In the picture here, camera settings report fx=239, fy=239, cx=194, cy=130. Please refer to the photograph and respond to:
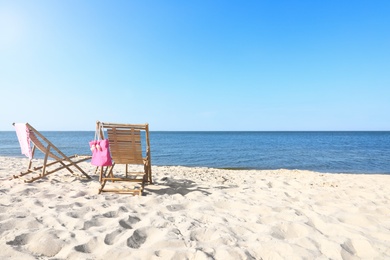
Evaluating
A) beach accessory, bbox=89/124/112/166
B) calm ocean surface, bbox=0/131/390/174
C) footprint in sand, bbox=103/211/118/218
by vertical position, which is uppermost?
beach accessory, bbox=89/124/112/166

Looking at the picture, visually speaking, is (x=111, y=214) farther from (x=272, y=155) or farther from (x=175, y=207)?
(x=272, y=155)

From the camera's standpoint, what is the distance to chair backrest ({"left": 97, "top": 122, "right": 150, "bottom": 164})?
4.61 m

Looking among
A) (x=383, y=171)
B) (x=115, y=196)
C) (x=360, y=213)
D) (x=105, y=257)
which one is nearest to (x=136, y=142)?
(x=115, y=196)

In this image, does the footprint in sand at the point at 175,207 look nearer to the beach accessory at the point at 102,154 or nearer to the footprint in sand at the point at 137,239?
the footprint in sand at the point at 137,239

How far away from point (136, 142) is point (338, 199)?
3946mm

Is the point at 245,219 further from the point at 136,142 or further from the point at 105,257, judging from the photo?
the point at 136,142

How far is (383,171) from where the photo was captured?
1229 centimetres

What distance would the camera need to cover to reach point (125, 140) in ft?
15.5

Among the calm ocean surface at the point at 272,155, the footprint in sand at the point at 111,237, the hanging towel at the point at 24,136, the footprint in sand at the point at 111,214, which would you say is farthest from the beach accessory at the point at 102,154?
the calm ocean surface at the point at 272,155

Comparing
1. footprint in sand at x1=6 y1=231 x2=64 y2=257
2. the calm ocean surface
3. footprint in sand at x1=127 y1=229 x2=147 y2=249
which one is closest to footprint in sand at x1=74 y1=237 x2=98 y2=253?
footprint in sand at x1=6 y1=231 x2=64 y2=257

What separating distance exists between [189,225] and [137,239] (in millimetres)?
670

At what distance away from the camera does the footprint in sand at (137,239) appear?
2.35m

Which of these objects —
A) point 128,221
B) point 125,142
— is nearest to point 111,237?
point 128,221

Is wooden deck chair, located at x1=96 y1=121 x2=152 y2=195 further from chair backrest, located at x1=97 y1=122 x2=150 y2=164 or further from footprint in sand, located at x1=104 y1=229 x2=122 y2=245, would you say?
footprint in sand, located at x1=104 y1=229 x2=122 y2=245
